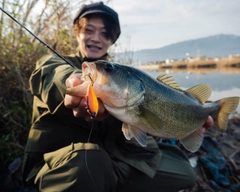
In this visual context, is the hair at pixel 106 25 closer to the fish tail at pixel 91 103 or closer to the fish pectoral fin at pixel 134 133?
the fish pectoral fin at pixel 134 133

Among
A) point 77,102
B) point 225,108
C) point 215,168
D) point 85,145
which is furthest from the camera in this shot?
point 215,168

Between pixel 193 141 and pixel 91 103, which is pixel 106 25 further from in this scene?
pixel 91 103

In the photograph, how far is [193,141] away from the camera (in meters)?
2.29

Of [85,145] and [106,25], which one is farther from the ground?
[106,25]

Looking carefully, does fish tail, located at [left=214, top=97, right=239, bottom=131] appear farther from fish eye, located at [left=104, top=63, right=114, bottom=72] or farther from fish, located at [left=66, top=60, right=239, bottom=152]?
fish eye, located at [left=104, top=63, right=114, bottom=72]

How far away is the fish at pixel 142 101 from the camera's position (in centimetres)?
155

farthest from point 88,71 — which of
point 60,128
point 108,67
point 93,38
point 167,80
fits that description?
point 93,38

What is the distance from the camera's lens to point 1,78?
3.73m

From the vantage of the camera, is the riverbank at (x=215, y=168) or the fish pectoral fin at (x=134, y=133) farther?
the riverbank at (x=215, y=168)

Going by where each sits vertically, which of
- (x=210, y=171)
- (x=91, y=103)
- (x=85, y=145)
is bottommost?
(x=210, y=171)

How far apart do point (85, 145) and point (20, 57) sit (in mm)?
2358

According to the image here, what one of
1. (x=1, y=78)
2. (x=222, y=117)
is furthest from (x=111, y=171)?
(x=1, y=78)

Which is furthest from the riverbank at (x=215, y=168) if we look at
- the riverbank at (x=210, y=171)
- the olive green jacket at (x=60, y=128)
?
the olive green jacket at (x=60, y=128)

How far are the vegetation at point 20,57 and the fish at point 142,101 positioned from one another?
2220 mm
